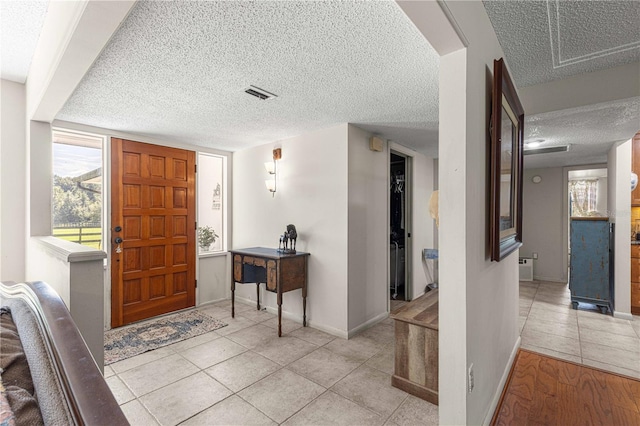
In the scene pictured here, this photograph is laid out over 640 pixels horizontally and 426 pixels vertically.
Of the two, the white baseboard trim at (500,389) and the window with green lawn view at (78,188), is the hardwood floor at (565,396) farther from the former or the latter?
the window with green lawn view at (78,188)

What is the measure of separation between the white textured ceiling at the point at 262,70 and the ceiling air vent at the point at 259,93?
55 millimetres

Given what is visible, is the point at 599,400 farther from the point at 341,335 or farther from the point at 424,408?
the point at 341,335

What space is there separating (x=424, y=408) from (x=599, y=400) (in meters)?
1.16

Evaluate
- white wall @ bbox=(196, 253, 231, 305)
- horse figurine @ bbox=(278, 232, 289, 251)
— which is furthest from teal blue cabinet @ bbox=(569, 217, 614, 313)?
white wall @ bbox=(196, 253, 231, 305)

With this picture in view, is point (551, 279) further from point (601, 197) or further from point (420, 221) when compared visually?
point (420, 221)

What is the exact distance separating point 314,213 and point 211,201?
1.92m

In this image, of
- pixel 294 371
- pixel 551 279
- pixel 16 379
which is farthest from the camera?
pixel 551 279

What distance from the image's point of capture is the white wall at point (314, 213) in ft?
10.3

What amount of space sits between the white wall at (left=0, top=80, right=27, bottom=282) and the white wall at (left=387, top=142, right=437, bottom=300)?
408 cm

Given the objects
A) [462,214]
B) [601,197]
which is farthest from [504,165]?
[601,197]

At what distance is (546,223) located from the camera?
555cm

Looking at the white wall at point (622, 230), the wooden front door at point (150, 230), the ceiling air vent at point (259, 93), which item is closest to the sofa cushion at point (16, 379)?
the ceiling air vent at point (259, 93)

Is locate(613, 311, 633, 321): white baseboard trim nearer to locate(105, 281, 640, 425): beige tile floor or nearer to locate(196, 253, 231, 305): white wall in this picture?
locate(105, 281, 640, 425): beige tile floor

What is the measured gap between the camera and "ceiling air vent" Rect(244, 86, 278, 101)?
2258 mm
